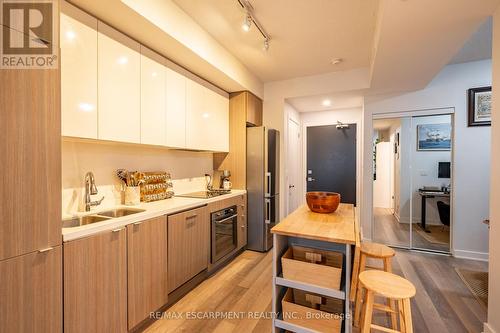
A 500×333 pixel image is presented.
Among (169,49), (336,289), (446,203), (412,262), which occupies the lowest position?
(412,262)

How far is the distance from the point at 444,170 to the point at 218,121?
340 centimetres

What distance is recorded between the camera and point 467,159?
Result: 3.13 meters

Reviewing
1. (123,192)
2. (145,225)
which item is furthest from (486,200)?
(123,192)

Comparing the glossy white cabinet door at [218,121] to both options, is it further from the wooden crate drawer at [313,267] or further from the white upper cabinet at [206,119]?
the wooden crate drawer at [313,267]

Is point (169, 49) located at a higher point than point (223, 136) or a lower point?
higher

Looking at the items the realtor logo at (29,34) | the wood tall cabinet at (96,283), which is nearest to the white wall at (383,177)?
the wood tall cabinet at (96,283)

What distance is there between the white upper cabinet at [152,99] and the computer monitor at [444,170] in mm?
3858

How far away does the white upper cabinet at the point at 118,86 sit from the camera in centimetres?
171

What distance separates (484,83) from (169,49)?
162 inches

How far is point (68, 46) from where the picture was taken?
149cm

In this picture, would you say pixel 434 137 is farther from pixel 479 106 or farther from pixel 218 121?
pixel 218 121

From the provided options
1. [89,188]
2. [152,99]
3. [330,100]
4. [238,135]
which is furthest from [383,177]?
[89,188]

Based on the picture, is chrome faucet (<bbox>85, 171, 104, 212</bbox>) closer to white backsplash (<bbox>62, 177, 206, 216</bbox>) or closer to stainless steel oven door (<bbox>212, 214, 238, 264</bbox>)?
white backsplash (<bbox>62, 177, 206, 216</bbox>)

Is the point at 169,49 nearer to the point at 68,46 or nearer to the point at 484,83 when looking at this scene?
the point at 68,46
